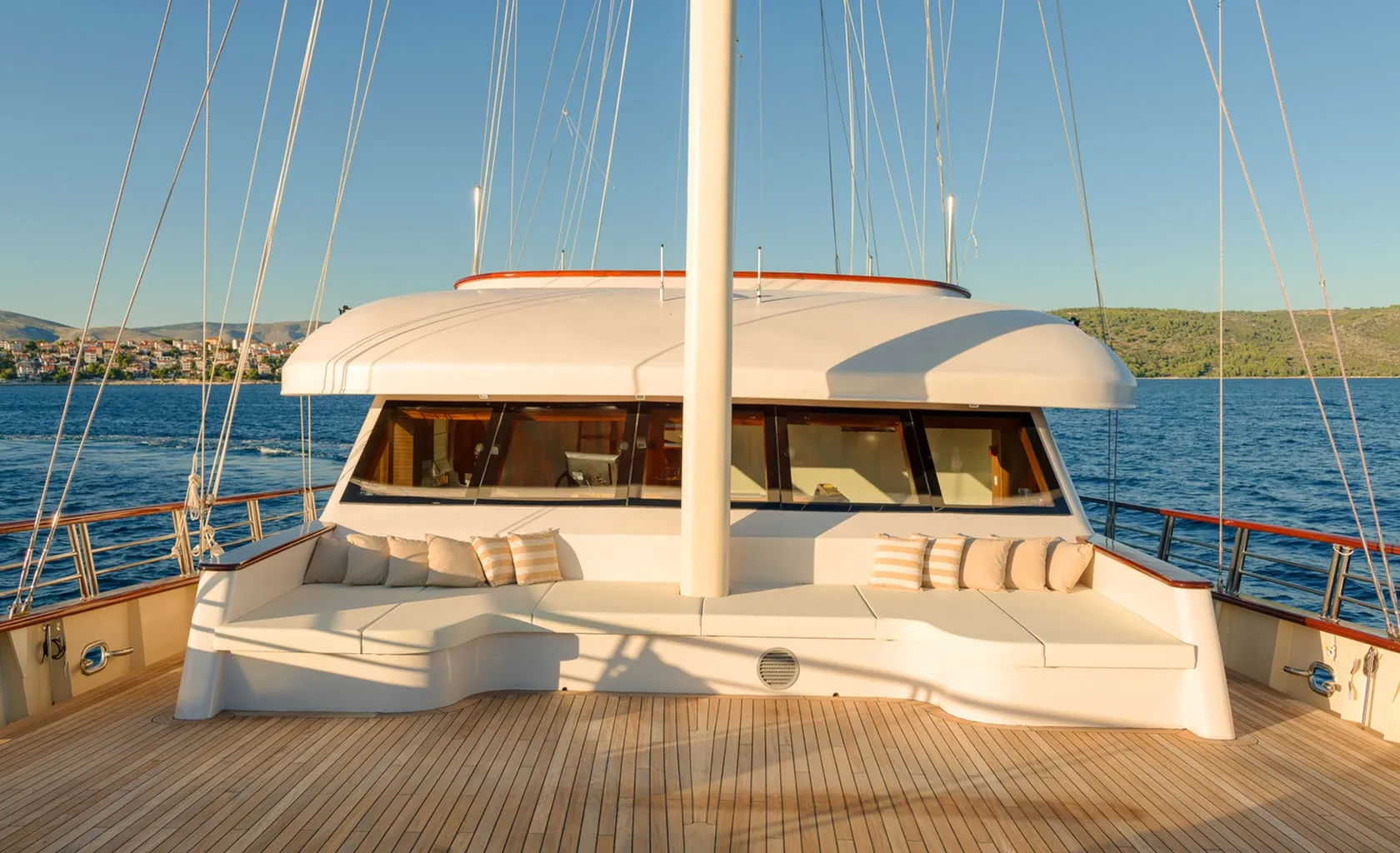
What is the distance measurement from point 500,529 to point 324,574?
1.12m

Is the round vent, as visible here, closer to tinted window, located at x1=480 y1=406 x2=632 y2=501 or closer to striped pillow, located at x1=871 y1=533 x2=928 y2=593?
striped pillow, located at x1=871 y1=533 x2=928 y2=593

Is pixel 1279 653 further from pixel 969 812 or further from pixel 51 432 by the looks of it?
pixel 51 432

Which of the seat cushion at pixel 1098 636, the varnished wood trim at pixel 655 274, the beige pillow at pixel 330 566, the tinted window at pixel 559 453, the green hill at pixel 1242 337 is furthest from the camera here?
the green hill at pixel 1242 337

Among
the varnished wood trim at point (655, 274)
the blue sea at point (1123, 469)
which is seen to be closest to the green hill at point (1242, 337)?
the blue sea at point (1123, 469)

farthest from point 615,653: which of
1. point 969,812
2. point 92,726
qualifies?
point 92,726

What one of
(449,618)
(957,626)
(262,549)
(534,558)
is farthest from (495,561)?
(957,626)

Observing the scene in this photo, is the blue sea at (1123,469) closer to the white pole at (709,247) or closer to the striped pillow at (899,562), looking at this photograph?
the striped pillow at (899,562)

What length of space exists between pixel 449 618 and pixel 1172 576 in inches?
155

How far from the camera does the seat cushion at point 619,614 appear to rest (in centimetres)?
462

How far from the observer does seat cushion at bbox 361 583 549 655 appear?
4.34 meters

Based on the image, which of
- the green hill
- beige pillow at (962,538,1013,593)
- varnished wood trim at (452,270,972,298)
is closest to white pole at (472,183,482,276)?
varnished wood trim at (452,270,972,298)

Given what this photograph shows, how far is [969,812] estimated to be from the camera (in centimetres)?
344

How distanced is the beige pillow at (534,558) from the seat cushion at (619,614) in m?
0.31

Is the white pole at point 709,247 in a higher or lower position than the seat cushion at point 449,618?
higher
